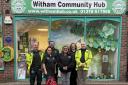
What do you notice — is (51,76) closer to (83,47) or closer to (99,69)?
(83,47)

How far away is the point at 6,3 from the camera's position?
44.0ft

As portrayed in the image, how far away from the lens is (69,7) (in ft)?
44.4

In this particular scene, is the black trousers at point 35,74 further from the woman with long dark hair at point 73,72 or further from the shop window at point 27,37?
the shop window at point 27,37

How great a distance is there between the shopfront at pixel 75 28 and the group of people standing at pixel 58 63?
192cm

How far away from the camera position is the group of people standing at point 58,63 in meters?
11.6

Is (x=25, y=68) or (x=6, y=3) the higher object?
(x=6, y=3)

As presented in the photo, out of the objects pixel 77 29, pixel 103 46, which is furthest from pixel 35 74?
pixel 103 46

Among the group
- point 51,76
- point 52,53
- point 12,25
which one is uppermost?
point 12,25

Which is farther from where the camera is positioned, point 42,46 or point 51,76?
point 42,46

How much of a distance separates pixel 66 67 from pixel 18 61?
2823 millimetres

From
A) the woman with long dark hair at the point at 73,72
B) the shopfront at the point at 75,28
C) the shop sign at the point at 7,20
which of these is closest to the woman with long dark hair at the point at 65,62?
the woman with long dark hair at the point at 73,72

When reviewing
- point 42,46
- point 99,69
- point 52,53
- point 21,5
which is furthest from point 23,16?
point 99,69

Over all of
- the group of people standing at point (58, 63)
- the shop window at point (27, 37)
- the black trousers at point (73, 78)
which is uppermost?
the shop window at point (27, 37)

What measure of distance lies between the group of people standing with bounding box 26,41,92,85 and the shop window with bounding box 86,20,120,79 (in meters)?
2.10
